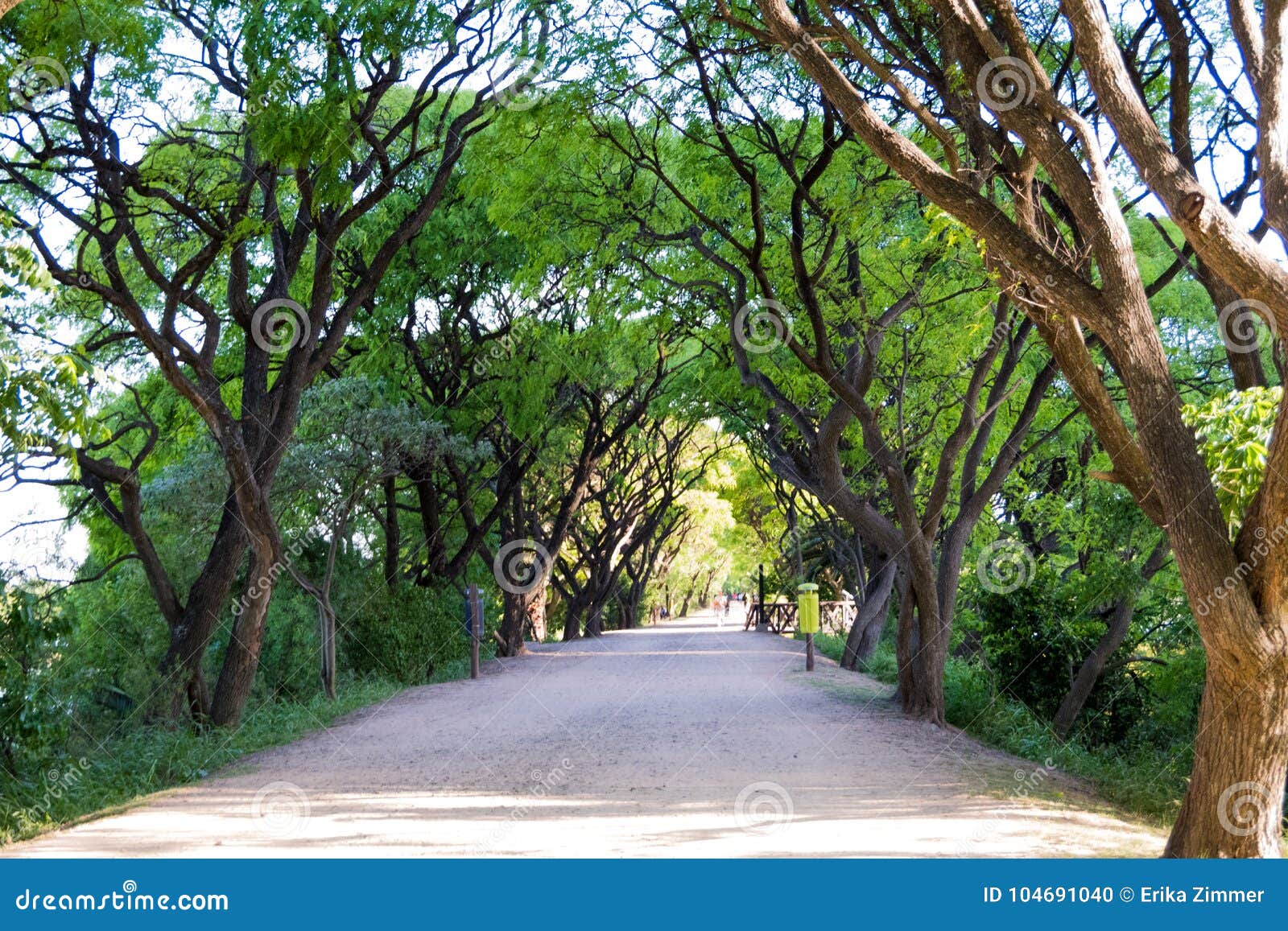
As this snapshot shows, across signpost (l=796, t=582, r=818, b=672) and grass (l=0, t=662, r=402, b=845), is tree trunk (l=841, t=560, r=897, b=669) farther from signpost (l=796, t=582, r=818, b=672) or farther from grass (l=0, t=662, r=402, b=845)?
grass (l=0, t=662, r=402, b=845)

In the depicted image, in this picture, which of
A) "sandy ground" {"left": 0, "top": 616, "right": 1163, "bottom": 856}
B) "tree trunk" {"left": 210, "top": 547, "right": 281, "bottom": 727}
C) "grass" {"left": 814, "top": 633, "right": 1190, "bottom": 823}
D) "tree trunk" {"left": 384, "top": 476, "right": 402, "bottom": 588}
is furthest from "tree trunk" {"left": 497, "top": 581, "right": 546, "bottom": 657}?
"tree trunk" {"left": 210, "top": 547, "right": 281, "bottom": 727}

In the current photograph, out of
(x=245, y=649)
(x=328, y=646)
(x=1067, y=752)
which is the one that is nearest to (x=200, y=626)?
(x=245, y=649)

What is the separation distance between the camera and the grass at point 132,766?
8.07m

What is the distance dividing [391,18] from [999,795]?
9.22 meters

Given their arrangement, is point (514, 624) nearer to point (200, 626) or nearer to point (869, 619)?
point (869, 619)

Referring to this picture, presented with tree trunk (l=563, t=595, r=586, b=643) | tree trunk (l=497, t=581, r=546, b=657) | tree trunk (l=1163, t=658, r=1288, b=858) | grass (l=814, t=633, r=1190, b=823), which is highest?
tree trunk (l=1163, t=658, r=1288, b=858)

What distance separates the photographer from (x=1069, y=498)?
66.0 feet

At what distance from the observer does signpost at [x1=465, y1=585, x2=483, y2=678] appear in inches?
786

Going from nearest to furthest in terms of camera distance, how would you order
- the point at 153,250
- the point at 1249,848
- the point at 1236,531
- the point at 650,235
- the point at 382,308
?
1. the point at 1249,848
2. the point at 1236,531
3. the point at 650,235
4. the point at 153,250
5. the point at 382,308

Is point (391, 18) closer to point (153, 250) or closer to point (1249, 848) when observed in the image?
point (153, 250)

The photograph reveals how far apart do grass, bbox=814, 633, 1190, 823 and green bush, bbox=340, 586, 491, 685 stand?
884cm

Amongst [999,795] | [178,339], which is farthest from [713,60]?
[999,795]

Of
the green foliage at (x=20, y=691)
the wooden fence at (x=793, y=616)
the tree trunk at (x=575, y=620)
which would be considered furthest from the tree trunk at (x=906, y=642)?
the tree trunk at (x=575, y=620)

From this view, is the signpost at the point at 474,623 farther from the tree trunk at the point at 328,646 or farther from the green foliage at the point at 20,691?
the green foliage at the point at 20,691
